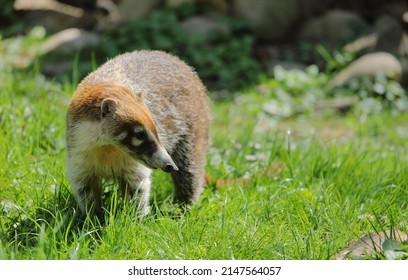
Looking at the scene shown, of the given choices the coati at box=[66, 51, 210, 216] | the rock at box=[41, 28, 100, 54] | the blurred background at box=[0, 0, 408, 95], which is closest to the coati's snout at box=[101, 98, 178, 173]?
the coati at box=[66, 51, 210, 216]

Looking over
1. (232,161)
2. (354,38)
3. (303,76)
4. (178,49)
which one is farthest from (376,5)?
(232,161)

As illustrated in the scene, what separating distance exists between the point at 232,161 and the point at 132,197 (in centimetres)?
141

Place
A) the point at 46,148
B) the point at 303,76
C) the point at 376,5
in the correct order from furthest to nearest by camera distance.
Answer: the point at 376,5 < the point at 303,76 < the point at 46,148

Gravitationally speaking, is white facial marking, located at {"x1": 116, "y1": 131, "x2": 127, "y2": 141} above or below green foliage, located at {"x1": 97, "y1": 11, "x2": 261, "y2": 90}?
above

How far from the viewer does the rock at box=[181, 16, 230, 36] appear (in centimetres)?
1162

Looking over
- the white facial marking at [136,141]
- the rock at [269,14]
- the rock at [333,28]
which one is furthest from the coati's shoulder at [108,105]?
the rock at [333,28]

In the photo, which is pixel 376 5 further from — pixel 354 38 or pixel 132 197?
pixel 132 197

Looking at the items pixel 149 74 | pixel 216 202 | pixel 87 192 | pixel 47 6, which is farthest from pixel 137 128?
pixel 47 6

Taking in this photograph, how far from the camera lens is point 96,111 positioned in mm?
4289

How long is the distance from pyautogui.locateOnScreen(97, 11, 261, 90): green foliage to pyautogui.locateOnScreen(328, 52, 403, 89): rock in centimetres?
143

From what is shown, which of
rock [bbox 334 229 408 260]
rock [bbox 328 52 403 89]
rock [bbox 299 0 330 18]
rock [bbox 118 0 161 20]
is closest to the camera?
rock [bbox 334 229 408 260]

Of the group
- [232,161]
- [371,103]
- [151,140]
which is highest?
[151,140]

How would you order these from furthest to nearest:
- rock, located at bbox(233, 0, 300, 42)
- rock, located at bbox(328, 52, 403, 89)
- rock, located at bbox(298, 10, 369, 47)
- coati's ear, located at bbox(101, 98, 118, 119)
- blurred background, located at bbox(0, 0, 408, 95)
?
rock, located at bbox(233, 0, 300, 42)
rock, located at bbox(298, 10, 369, 47)
blurred background, located at bbox(0, 0, 408, 95)
rock, located at bbox(328, 52, 403, 89)
coati's ear, located at bbox(101, 98, 118, 119)

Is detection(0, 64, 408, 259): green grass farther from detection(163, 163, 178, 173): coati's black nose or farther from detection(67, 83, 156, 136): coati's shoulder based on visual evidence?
detection(67, 83, 156, 136): coati's shoulder
